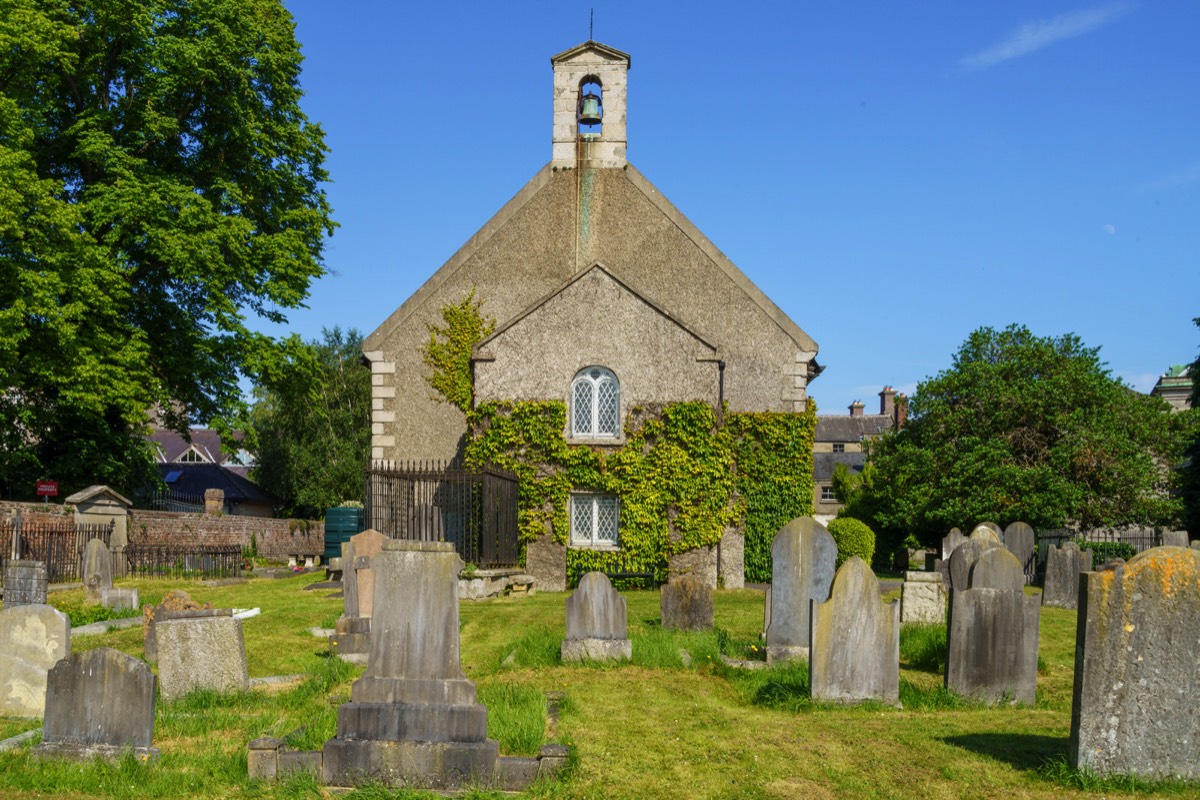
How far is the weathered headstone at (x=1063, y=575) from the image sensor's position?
837 inches

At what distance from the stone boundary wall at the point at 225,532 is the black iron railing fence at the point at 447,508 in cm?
1072

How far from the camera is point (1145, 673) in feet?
24.4

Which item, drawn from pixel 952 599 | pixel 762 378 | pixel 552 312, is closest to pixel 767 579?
pixel 762 378

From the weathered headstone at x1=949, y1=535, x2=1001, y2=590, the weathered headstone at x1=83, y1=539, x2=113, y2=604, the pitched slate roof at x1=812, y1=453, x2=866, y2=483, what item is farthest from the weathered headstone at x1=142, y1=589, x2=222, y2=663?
the pitched slate roof at x1=812, y1=453, x2=866, y2=483

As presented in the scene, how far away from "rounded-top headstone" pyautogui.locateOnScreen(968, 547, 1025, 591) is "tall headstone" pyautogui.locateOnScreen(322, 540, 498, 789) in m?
6.08

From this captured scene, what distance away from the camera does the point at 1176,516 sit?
32562 mm

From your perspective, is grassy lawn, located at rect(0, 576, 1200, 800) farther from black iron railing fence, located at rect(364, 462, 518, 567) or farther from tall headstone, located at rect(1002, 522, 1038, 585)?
tall headstone, located at rect(1002, 522, 1038, 585)

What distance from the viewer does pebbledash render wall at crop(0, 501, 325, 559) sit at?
24109mm

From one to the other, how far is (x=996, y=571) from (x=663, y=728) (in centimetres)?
441

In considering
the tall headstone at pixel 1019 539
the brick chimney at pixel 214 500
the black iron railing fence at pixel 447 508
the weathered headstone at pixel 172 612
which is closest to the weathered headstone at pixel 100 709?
the weathered headstone at pixel 172 612

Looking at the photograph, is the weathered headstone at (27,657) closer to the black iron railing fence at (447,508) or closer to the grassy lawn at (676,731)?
the grassy lawn at (676,731)

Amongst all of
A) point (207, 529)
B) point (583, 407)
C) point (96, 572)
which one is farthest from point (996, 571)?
point (207, 529)

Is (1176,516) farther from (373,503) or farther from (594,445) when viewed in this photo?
(373,503)

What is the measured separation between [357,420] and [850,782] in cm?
4363
